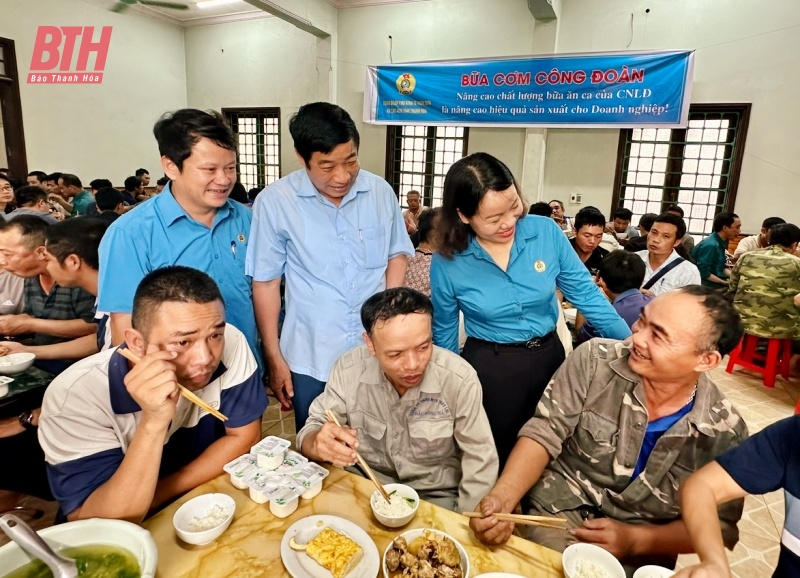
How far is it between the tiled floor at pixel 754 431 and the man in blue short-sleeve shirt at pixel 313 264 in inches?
54.1

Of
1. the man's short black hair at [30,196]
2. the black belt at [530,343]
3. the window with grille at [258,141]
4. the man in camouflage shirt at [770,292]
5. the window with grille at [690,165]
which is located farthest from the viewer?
the window with grille at [258,141]

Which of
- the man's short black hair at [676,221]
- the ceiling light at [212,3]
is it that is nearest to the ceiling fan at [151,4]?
the ceiling light at [212,3]

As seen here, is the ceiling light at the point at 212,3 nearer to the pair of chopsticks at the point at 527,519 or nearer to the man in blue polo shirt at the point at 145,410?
the man in blue polo shirt at the point at 145,410

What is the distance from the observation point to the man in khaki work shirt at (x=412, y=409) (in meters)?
1.44

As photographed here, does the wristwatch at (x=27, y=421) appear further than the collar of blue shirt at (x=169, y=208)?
Yes

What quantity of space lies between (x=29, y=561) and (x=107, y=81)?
1040 cm

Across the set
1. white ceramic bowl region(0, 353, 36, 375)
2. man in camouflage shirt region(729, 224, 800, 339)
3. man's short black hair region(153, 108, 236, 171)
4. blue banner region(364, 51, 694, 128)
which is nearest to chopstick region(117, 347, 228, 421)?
man's short black hair region(153, 108, 236, 171)

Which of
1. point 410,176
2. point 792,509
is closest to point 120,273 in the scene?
point 792,509

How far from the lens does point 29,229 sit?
2.38m

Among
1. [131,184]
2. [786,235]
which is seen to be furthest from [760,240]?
[131,184]

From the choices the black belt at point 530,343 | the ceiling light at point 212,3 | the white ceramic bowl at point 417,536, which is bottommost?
the white ceramic bowl at point 417,536

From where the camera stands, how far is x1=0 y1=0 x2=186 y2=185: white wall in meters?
7.91

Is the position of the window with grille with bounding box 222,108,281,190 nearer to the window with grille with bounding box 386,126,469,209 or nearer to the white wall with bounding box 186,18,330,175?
the white wall with bounding box 186,18,330,175

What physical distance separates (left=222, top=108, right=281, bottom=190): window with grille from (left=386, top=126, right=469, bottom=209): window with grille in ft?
8.53
